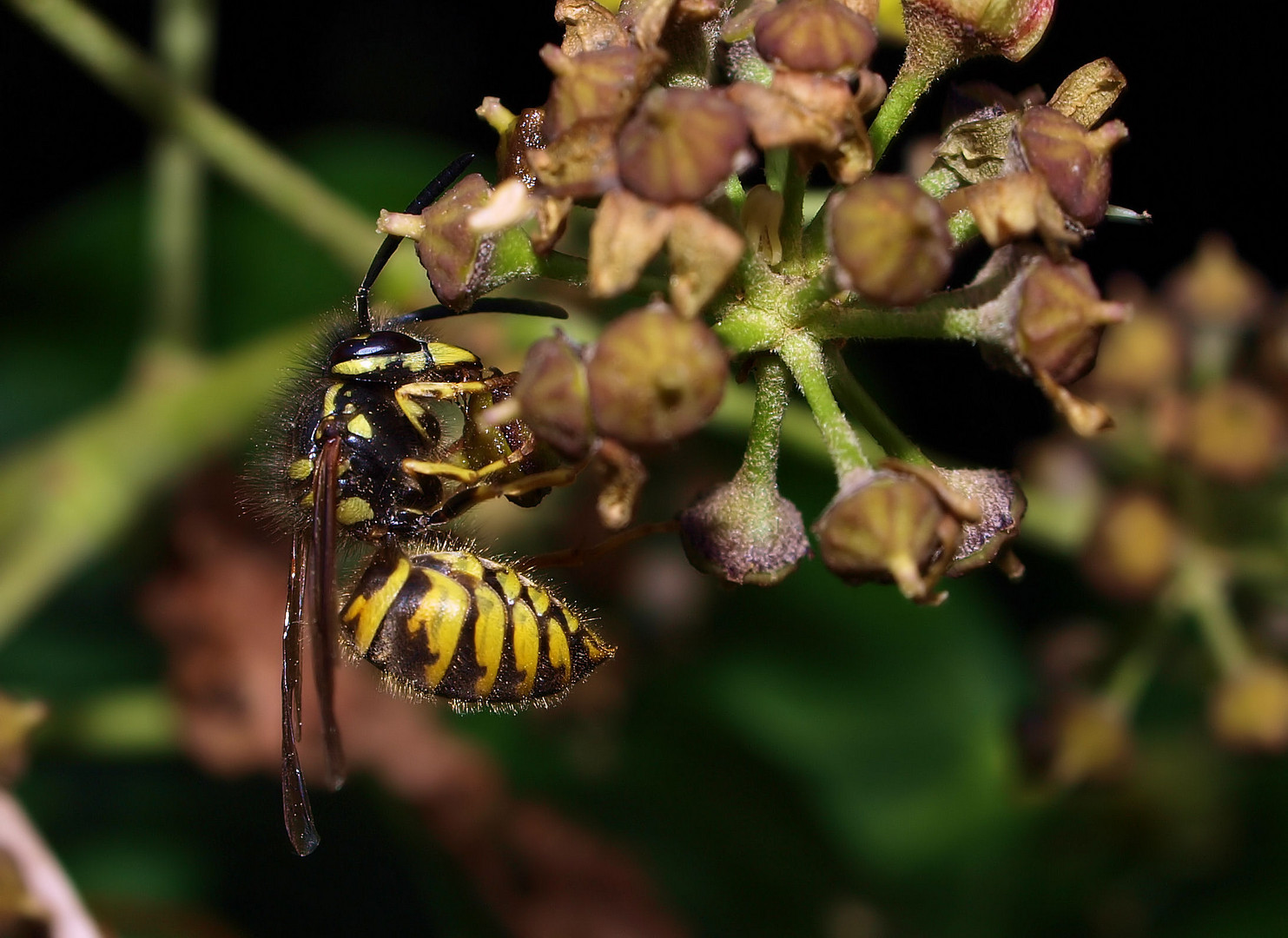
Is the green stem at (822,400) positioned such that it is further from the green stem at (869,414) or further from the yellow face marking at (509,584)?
the yellow face marking at (509,584)

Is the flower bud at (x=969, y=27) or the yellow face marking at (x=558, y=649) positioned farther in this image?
the yellow face marking at (x=558, y=649)

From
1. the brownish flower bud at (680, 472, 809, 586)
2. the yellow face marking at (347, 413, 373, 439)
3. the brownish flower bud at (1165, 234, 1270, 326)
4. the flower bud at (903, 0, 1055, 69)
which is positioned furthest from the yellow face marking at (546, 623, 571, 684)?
the brownish flower bud at (1165, 234, 1270, 326)

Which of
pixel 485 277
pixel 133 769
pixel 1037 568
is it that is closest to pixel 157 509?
pixel 133 769

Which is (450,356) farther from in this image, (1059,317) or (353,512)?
(1059,317)

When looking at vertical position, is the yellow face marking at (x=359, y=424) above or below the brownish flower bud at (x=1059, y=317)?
below

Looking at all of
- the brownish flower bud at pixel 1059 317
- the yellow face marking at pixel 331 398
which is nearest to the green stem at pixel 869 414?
the brownish flower bud at pixel 1059 317

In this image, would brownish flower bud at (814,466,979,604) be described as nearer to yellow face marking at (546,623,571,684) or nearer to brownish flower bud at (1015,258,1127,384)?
brownish flower bud at (1015,258,1127,384)
